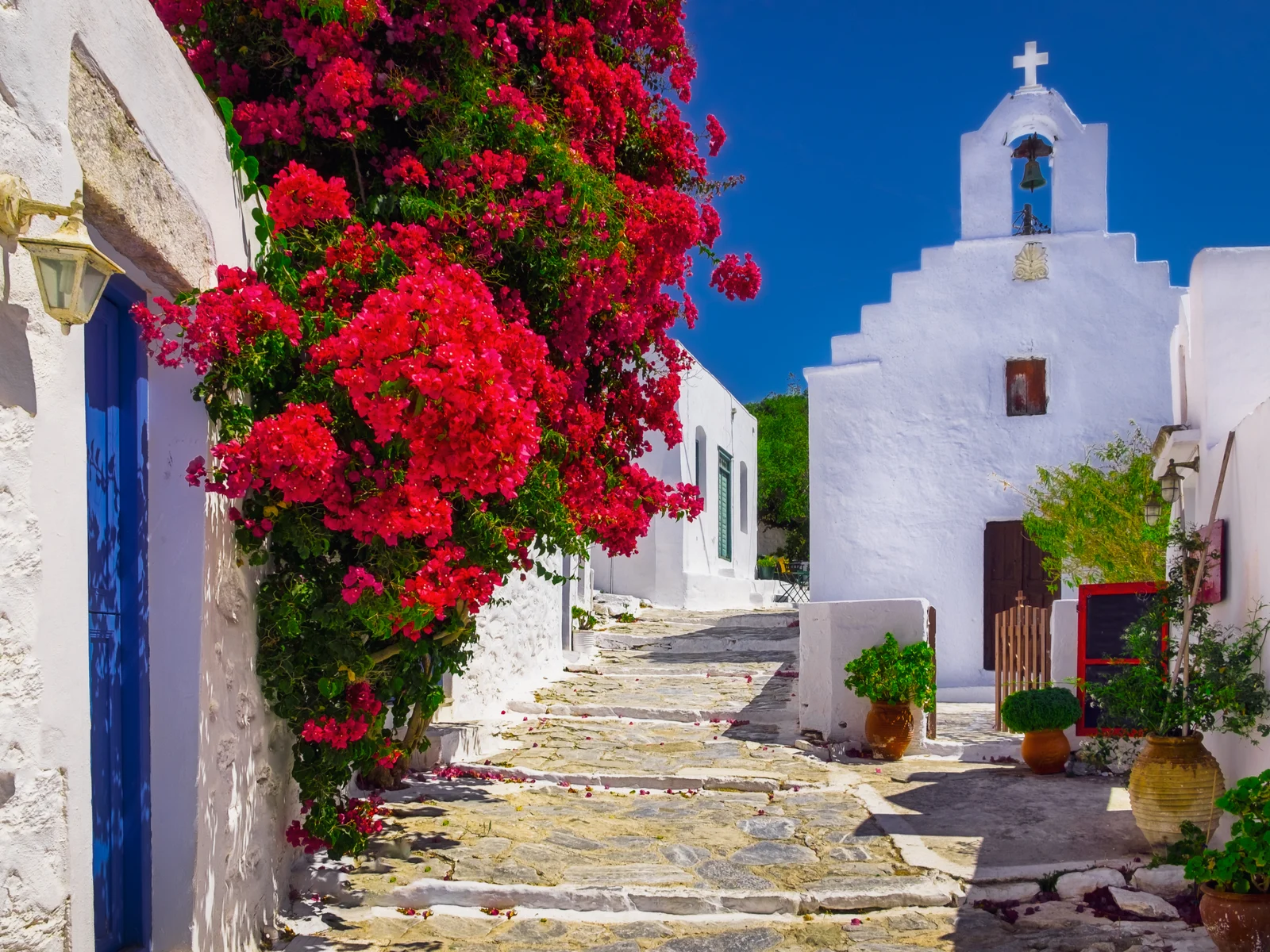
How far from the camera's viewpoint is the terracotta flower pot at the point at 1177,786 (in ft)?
18.8

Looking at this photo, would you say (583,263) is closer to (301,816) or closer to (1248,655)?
(301,816)

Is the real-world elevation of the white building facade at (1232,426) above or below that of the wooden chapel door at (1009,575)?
above

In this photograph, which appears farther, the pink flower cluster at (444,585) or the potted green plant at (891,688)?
the potted green plant at (891,688)

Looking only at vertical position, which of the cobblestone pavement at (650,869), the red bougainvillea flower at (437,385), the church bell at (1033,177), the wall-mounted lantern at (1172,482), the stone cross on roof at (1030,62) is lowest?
the cobblestone pavement at (650,869)

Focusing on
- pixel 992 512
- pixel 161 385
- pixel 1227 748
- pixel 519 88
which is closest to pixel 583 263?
pixel 519 88

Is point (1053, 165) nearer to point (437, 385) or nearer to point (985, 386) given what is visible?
point (985, 386)

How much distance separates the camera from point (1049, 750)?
876 cm

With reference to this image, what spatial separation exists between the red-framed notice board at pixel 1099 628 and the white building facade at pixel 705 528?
7.76 metres

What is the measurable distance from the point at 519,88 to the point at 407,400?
2677 mm

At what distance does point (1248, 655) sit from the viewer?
5.33 m

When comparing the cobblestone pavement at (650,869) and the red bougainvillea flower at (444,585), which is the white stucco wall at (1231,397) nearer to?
the cobblestone pavement at (650,869)

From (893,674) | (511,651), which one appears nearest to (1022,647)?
(893,674)

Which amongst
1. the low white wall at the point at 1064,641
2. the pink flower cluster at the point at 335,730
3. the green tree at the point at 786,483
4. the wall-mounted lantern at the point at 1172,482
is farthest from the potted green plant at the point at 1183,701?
the green tree at the point at 786,483

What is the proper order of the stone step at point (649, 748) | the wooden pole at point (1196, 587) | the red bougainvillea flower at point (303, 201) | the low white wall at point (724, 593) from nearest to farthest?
1. the red bougainvillea flower at point (303, 201)
2. the wooden pole at point (1196, 587)
3. the stone step at point (649, 748)
4. the low white wall at point (724, 593)
